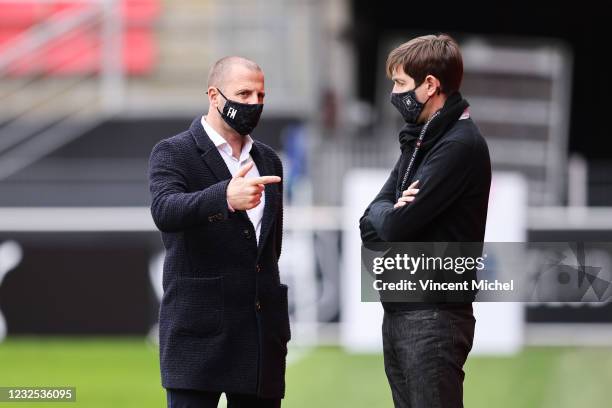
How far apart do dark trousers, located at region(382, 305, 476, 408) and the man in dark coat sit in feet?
1.77


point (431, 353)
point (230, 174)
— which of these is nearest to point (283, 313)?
point (230, 174)

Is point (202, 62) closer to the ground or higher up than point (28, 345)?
higher up

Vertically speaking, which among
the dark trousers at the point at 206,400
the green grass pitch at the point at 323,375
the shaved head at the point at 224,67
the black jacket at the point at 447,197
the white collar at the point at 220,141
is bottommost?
the green grass pitch at the point at 323,375

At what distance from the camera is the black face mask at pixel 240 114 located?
4.64m

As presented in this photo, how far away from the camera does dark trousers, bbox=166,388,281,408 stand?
460 cm

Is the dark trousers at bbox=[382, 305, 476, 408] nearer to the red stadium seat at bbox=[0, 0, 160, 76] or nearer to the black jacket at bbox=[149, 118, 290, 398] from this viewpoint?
the black jacket at bbox=[149, 118, 290, 398]

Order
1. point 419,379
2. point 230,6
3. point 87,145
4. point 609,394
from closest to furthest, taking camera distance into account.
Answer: point 419,379 < point 609,394 < point 87,145 < point 230,6

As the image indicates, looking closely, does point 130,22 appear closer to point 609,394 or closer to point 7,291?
point 7,291

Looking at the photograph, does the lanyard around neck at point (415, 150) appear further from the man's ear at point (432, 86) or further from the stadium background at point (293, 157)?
the stadium background at point (293, 157)

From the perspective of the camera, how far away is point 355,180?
11.9 meters

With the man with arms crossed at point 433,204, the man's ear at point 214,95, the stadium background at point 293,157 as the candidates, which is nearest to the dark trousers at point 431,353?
the man with arms crossed at point 433,204

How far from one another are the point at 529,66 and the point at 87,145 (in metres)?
7.88

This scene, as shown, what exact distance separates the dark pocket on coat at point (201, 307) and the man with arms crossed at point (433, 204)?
0.63 meters

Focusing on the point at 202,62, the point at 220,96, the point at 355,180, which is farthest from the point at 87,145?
the point at 220,96
